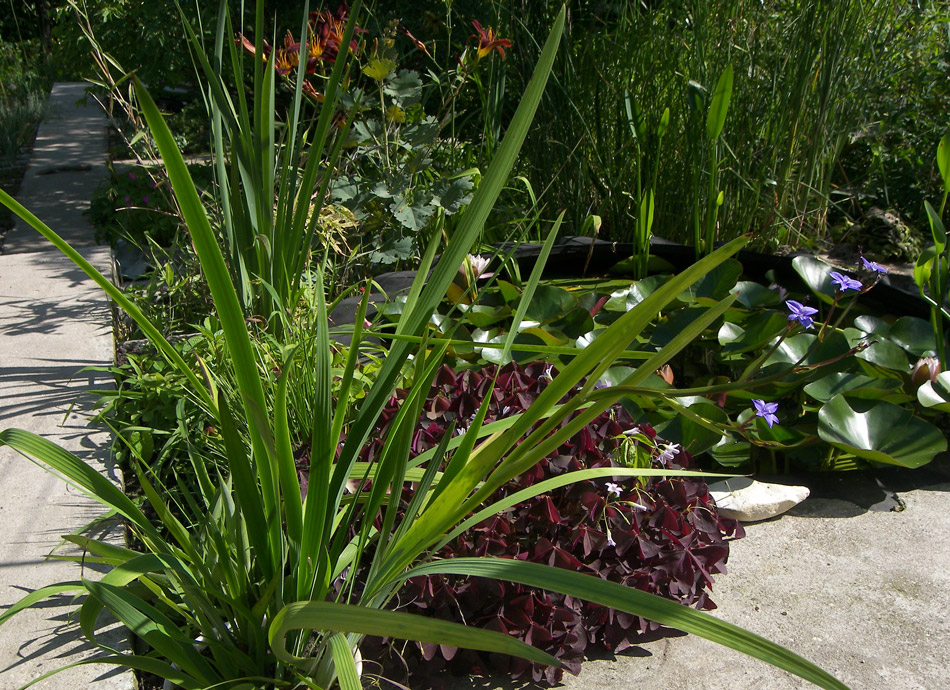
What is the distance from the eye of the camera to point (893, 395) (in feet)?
7.16

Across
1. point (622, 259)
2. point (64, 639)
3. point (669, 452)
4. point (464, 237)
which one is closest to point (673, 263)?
point (622, 259)

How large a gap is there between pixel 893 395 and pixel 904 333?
0.33 metres

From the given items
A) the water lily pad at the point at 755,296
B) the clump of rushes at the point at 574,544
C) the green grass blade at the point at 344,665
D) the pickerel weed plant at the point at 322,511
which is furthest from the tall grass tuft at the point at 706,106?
the green grass blade at the point at 344,665

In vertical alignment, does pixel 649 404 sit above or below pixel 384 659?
above

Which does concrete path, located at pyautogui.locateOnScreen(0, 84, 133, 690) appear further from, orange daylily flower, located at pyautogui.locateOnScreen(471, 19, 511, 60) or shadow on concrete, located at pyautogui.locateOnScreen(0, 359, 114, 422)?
orange daylily flower, located at pyautogui.locateOnScreen(471, 19, 511, 60)

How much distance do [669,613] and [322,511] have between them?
489 mm

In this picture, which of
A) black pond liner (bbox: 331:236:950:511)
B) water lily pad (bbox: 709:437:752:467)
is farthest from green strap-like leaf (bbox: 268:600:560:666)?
water lily pad (bbox: 709:437:752:467)

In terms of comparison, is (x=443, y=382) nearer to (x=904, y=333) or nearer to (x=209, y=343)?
(x=209, y=343)

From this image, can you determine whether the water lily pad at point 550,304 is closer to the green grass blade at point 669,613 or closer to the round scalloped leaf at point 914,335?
the round scalloped leaf at point 914,335

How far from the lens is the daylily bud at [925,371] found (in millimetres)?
2203

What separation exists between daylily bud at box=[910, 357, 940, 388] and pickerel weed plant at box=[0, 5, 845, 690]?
1.45 metres

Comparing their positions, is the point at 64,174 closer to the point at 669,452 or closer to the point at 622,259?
the point at 622,259

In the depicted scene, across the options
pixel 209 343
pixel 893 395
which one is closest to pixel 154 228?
pixel 209 343

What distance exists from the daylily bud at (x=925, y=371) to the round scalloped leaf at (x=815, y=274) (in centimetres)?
37
